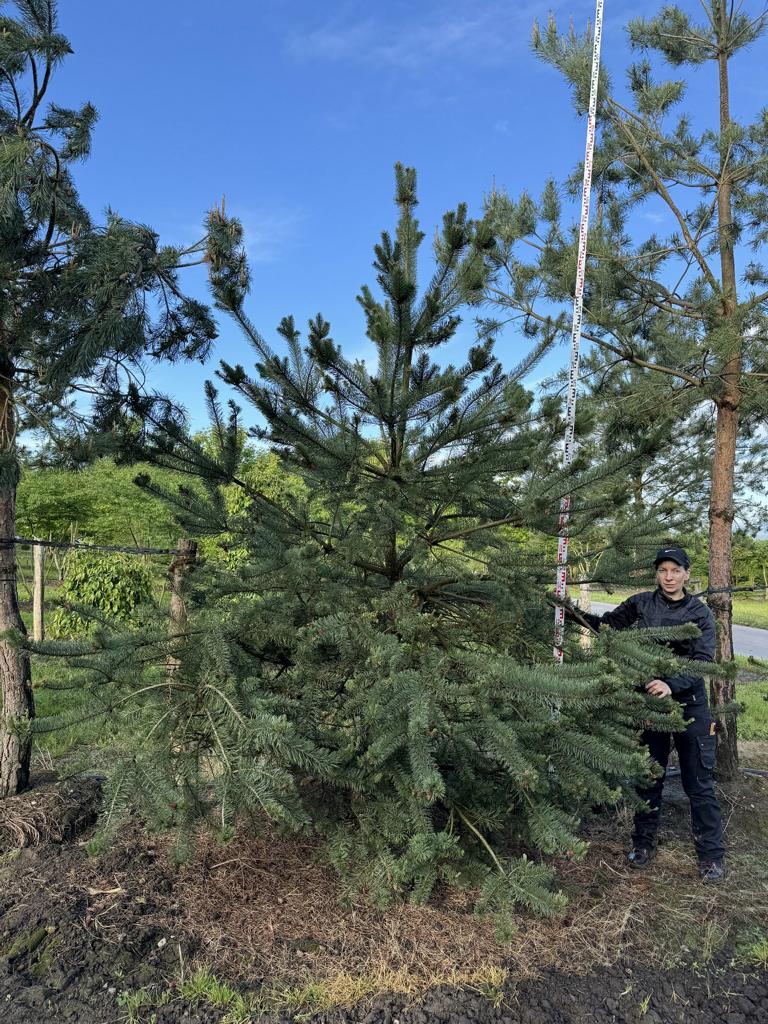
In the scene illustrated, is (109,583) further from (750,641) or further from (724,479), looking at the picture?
(750,641)

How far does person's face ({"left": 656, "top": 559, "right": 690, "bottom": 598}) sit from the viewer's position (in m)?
3.60

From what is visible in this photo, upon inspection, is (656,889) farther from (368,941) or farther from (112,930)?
(112,930)

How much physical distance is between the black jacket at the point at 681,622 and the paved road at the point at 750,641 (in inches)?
366

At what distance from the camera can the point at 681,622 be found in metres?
3.60

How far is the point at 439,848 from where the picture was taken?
8.07ft

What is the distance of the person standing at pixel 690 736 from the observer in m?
3.58

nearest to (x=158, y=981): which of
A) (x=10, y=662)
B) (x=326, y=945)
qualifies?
(x=326, y=945)

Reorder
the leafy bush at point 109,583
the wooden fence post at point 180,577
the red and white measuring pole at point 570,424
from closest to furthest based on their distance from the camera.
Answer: the red and white measuring pole at point 570,424 → the wooden fence post at point 180,577 → the leafy bush at point 109,583

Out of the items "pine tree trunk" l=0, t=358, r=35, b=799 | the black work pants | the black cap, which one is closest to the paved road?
the black work pants

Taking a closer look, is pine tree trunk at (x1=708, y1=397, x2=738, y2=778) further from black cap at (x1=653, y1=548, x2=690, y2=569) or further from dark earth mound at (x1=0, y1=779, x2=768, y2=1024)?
dark earth mound at (x1=0, y1=779, x2=768, y2=1024)

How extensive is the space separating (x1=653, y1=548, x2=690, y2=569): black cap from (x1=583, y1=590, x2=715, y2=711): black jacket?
243 millimetres

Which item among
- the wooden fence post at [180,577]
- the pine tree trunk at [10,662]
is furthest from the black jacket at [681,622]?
the pine tree trunk at [10,662]

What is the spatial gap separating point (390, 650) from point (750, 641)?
15445 mm

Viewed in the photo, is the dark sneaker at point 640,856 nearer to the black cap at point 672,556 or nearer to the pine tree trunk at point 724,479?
the black cap at point 672,556
